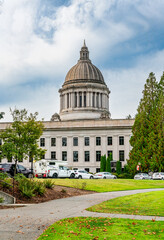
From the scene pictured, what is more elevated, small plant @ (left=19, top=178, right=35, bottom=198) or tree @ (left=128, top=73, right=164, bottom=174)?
tree @ (left=128, top=73, right=164, bottom=174)

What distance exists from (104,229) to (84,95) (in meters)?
79.6

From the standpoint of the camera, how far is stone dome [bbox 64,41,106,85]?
89.5m

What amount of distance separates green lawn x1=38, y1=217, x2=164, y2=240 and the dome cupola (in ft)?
242

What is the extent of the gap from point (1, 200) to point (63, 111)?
7395 centimetres

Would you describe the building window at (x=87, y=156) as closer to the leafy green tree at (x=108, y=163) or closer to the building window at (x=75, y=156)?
the building window at (x=75, y=156)

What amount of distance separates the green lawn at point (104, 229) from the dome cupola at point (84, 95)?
242 ft

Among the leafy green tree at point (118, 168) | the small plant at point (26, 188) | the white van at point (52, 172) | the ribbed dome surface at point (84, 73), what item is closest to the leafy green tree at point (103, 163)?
the leafy green tree at point (118, 168)

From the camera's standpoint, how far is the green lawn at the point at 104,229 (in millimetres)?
8839

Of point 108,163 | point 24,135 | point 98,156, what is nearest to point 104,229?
point 24,135

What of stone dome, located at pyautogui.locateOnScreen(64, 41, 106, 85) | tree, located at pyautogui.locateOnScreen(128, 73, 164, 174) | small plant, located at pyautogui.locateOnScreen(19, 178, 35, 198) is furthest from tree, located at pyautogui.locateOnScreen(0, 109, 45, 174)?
stone dome, located at pyautogui.locateOnScreen(64, 41, 106, 85)

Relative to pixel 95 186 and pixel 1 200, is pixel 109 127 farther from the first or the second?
pixel 1 200

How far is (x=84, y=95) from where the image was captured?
8862cm

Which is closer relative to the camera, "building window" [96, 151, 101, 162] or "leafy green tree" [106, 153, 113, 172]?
"leafy green tree" [106, 153, 113, 172]

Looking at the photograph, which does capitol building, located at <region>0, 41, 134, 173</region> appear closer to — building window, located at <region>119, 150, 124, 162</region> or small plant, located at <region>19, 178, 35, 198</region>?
building window, located at <region>119, 150, 124, 162</region>
